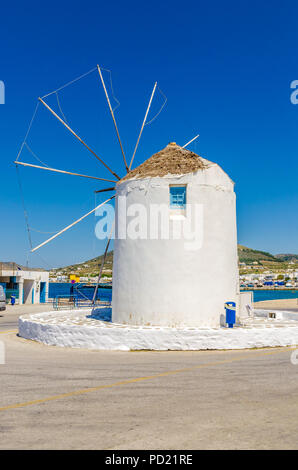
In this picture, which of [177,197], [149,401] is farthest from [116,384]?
[177,197]

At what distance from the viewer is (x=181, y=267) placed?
13172mm

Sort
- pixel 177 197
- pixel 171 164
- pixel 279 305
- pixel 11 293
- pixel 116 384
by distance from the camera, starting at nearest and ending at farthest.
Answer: pixel 116 384 → pixel 177 197 → pixel 171 164 → pixel 11 293 → pixel 279 305

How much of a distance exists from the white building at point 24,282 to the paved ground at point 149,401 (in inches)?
974

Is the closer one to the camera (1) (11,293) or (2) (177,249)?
(2) (177,249)

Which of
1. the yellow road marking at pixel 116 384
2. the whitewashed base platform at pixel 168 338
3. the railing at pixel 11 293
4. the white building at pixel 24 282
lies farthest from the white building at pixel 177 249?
the railing at pixel 11 293

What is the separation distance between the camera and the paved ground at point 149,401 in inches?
187

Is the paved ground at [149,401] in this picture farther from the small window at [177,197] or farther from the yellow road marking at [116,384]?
the small window at [177,197]

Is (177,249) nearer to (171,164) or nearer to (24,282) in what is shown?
(171,164)

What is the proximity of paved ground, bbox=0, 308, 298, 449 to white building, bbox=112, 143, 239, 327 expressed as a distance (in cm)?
261

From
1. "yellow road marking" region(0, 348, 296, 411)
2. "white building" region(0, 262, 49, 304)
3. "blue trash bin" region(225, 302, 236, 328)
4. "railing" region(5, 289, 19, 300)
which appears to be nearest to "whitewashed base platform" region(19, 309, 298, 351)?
"yellow road marking" region(0, 348, 296, 411)

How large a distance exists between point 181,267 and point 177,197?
249 centimetres

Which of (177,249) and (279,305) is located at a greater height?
(177,249)

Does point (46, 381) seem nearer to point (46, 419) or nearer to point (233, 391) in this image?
point (46, 419)
